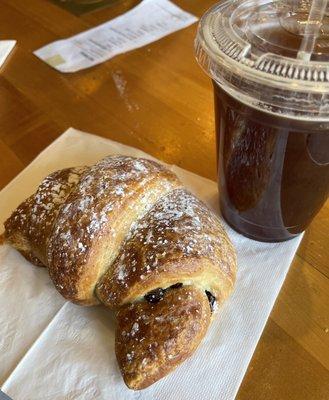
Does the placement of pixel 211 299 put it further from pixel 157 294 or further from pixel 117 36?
pixel 117 36

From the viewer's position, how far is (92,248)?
48cm

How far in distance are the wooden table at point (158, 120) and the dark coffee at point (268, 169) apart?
81 mm

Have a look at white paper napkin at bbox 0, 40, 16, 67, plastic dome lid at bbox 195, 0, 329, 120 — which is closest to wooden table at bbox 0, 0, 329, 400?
white paper napkin at bbox 0, 40, 16, 67

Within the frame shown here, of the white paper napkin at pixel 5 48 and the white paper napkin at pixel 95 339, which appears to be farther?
the white paper napkin at pixel 5 48

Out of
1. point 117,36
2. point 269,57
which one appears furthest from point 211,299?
point 117,36

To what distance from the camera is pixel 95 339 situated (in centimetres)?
50

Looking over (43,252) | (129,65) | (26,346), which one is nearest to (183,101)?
(129,65)

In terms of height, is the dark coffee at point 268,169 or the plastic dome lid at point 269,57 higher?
the plastic dome lid at point 269,57

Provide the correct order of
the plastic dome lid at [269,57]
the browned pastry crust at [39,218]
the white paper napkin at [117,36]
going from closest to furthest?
the plastic dome lid at [269,57], the browned pastry crust at [39,218], the white paper napkin at [117,36]

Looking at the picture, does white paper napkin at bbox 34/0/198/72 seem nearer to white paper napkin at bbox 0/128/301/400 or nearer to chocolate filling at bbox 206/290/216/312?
white paper napkin at bbox 0/128/301/400

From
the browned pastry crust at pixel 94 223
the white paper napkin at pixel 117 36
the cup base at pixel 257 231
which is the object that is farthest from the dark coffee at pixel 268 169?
the white paper napkin at pixel 117 36

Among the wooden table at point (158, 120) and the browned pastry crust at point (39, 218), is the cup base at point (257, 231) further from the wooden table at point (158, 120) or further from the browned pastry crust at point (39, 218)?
the browned pastry crust at point (39, 218)

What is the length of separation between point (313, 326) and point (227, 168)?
24 centimetres

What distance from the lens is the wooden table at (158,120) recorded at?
500 millimetres
